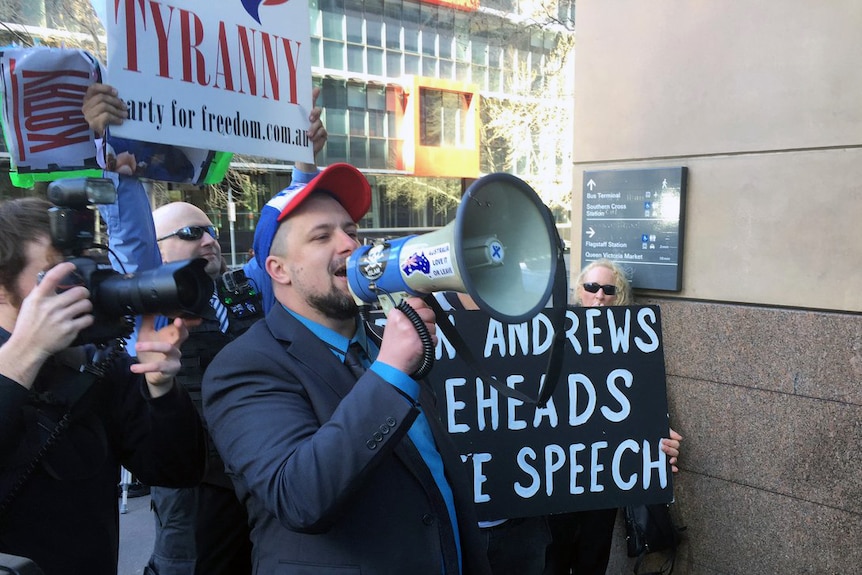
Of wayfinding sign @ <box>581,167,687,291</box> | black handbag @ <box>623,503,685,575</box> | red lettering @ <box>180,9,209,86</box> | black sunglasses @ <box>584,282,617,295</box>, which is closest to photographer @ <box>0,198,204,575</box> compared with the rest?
red lettering @ <box>180,9,209,86</box>

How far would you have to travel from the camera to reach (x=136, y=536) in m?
4.90

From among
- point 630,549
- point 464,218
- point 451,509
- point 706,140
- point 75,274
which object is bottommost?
point 630,549

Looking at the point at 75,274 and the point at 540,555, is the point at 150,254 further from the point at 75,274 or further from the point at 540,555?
the point at 540,555

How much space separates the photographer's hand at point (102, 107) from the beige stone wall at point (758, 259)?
2567 mm

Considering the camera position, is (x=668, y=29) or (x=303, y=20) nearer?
(x=303, y=20)

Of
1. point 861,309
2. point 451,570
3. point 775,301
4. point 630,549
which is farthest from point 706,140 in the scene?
point 451,570

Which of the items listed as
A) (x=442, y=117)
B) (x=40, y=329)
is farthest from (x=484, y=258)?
(x=442, y=117)

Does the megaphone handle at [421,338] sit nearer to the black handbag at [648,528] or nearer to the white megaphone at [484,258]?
the white megaphone at [484,258]

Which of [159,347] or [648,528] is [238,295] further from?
[648,528]

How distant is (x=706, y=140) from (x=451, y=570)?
2.58 meters

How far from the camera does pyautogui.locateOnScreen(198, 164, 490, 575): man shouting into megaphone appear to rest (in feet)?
4.37

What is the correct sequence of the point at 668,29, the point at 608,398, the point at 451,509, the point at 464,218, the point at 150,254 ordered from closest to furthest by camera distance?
the point at 464,218
the point at 451,509
the point at 150,254
the point at 608,398
the point at 668,29

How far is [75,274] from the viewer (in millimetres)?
1437

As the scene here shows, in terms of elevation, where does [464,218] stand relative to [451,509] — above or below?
above
